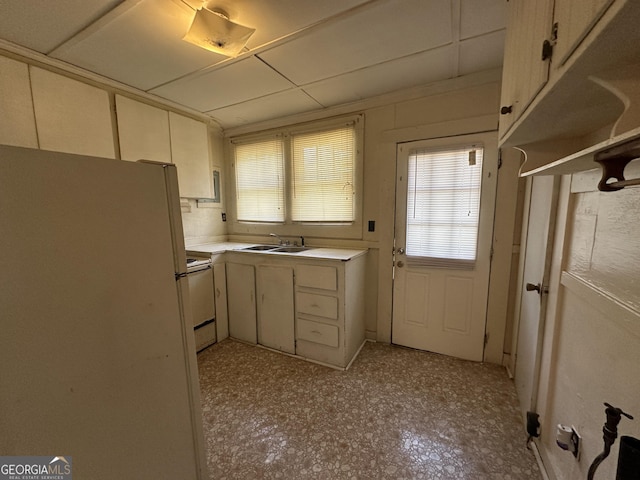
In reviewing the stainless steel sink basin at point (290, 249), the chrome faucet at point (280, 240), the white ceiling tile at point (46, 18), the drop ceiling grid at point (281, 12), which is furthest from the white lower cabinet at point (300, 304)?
the white ceiling tile at point (46, 18)

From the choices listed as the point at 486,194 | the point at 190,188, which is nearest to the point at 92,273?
the point at 190,188

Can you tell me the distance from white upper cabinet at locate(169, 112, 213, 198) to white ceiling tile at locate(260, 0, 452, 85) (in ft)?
4.48

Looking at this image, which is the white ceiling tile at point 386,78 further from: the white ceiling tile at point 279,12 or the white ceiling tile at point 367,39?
the white ceiling tile at point 279,12

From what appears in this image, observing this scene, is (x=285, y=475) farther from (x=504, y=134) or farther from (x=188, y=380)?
(x=504, y=134)

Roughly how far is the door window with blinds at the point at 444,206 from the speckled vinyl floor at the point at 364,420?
3.21ft

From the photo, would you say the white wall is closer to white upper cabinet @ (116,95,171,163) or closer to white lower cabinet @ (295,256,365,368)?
white upper cabinet @ (116,95,171,163)

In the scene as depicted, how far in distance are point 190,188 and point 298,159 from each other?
1.24 metres

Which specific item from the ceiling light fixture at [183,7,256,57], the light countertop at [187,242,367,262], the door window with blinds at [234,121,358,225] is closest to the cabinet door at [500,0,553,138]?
the ceiling light fixture at [183,7,256,57]

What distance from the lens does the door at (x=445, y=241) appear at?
2143 millimetres

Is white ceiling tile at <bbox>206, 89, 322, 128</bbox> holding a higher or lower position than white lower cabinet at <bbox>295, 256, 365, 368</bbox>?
higher

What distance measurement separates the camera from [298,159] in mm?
2891

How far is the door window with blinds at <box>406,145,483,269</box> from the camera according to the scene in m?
2.16

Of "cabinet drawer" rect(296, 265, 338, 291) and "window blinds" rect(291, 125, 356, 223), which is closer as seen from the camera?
"cabinet drawer" rect(296, 265, 338, 291)

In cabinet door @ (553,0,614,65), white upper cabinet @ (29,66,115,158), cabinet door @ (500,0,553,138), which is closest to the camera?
cabinet door @ (553,0,614,65)
